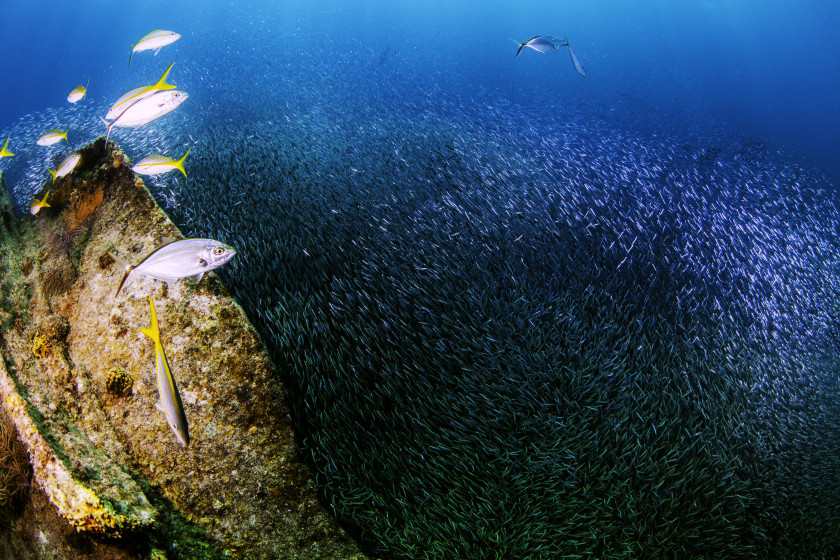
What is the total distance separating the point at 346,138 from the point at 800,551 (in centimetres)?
794

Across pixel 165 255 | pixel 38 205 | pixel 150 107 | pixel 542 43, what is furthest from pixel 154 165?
pixel 542 43

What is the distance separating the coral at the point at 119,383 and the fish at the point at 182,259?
1602 millimetres

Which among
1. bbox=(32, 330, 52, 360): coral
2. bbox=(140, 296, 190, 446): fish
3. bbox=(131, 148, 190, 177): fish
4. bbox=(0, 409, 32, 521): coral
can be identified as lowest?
bbox=(0, 409, 32, 521): coral

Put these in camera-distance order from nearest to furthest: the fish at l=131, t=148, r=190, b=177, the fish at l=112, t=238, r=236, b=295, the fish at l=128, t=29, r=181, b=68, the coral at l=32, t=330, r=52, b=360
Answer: the fish at l=112, t=238, r=236, b=295 < the fish at l=131, t=148, r=190, b=177 < the coral at l=32, t=330, r=52, b=360 < the fish at l=128, t=29, r=181, b=68

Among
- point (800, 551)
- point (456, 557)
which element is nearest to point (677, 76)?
point (800, 551)

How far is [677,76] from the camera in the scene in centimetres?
2731

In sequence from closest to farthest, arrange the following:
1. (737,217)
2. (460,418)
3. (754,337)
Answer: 1. (460,418)
2. (754,337)
3. (737,217)

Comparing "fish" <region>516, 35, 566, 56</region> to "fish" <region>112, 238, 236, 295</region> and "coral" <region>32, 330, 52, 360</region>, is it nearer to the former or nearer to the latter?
"fish" <region>112, 238, 236, 295</region>

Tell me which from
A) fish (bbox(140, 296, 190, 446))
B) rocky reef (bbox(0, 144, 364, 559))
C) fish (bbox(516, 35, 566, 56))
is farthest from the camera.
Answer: fish (bbox(516, 35, 566, 56))

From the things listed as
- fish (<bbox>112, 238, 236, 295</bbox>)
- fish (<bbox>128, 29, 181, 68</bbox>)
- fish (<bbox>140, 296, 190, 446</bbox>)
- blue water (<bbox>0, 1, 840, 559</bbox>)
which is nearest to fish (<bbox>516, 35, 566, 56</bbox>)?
blue water (<bbox>0, 1, 840, 559</bbox>)

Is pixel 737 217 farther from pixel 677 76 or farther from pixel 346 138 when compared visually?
pixel 677 76

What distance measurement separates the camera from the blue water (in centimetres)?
320

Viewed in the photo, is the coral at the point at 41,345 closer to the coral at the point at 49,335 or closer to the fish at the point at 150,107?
the coral at the point at 49,335

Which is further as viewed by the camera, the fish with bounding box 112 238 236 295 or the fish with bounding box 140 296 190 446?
the fish with bounding box 112 238 236 295
